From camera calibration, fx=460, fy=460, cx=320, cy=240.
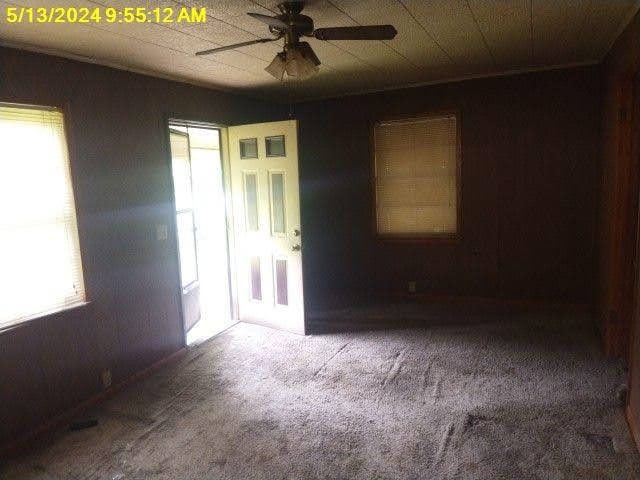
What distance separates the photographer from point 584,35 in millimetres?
3305

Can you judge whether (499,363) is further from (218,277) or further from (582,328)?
(218,277)

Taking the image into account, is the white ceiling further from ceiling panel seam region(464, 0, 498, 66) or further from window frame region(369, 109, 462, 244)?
window frame region(369, 109, 462, 244)

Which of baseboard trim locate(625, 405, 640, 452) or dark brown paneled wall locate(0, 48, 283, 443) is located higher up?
dark brown paneled wall locate(0, 48, 283, 443)

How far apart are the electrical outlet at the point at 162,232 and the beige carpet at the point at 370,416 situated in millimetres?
1055

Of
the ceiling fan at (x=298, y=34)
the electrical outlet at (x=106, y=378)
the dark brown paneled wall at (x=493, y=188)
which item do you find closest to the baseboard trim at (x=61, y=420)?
the electrical outlet at (x=106, y=378)

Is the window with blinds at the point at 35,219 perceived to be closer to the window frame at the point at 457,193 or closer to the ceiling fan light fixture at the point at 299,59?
the ceiling fan light fixture at the point at 299,59

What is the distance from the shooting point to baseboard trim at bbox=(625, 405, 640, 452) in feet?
7.86

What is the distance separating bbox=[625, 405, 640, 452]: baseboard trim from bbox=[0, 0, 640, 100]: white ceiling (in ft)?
7.62

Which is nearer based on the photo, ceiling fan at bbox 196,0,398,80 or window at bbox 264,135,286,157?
ceiling fan at bbox 196,0,398,80

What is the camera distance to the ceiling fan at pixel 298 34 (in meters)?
2.24

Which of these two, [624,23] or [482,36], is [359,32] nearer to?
[482,36]

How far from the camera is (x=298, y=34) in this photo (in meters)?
2.44

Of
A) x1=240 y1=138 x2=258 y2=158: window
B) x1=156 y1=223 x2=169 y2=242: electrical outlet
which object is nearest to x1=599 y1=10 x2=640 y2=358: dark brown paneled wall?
x1=240 y1=138 x2=258 y2=158: window

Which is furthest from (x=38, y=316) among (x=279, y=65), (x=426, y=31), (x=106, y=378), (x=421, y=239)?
(x=421, y=239)
